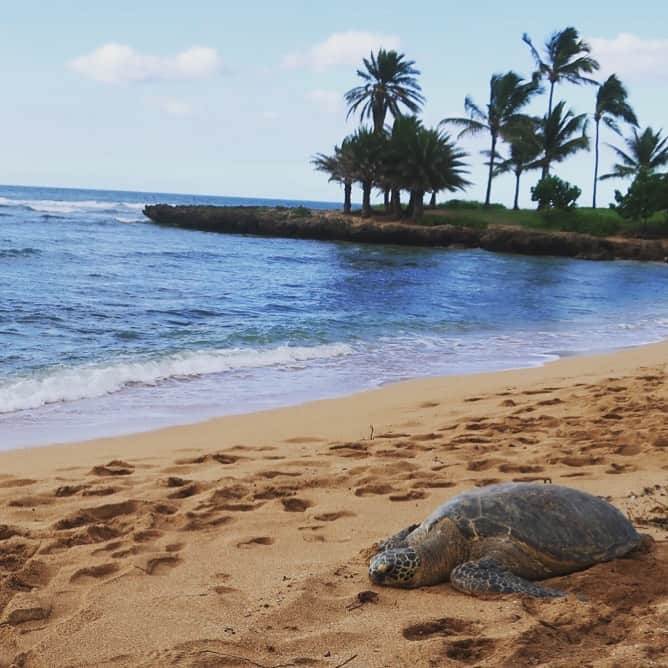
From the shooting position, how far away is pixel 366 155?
145ft

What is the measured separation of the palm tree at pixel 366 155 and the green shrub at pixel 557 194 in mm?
9650

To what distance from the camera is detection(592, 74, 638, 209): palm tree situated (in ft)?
156

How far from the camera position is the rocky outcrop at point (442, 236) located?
3803 centimetres

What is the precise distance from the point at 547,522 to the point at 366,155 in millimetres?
42364

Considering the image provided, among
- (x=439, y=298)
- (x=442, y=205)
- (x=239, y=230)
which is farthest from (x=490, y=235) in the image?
(x=439, y=298)

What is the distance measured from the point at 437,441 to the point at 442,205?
152 feet

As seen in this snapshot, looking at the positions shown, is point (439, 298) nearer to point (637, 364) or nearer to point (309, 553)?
point (637, 364)

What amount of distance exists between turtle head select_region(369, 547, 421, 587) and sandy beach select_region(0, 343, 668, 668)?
55 mm

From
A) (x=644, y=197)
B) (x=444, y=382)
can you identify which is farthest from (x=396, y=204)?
(x=444, y=382)

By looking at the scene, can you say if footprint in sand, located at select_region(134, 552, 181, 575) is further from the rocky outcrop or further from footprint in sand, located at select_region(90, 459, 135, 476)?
the rocky outcrop

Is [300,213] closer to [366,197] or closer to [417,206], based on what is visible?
[366,197]

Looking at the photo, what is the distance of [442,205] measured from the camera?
50938mm

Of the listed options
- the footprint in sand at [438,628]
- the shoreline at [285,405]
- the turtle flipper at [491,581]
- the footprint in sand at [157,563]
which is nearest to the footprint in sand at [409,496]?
the turtle flipper at [491,581]

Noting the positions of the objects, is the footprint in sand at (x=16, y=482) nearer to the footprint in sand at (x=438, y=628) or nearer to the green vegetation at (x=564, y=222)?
the footprint in sand at (x=438, y=628)
